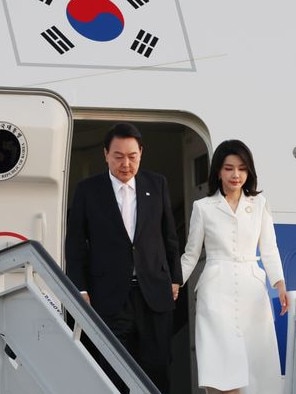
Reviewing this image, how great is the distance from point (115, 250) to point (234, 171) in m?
0.70

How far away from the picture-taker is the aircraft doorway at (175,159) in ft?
21.2

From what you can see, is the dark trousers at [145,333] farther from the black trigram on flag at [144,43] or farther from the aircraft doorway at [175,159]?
the black trigram on flag at [144,43]

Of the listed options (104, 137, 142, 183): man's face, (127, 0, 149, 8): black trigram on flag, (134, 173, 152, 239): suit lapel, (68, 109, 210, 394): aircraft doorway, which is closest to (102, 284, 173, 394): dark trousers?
(134, 173, 152, 239): suit lapel

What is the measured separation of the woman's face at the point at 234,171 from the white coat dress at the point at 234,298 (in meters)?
0.10

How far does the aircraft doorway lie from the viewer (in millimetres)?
6461

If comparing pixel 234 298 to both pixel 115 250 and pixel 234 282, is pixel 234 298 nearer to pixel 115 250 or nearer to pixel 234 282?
pixel 234 282

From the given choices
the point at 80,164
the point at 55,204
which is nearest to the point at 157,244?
the point at 55,204

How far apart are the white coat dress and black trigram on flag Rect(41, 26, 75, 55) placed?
1225 mm

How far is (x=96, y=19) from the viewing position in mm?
6352

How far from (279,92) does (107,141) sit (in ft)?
4.78

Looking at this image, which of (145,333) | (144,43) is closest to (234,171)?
(145,333)

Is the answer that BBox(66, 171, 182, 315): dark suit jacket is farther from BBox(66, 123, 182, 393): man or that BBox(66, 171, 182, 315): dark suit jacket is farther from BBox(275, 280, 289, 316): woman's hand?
BBox(275, 280, 289, 316): woman's hand

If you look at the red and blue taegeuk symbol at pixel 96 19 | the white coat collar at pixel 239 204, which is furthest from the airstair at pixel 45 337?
the red and blue taegeuk symbol at pixel 96 19

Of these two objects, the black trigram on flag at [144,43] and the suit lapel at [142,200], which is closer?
the suit lapel at [142,200]
